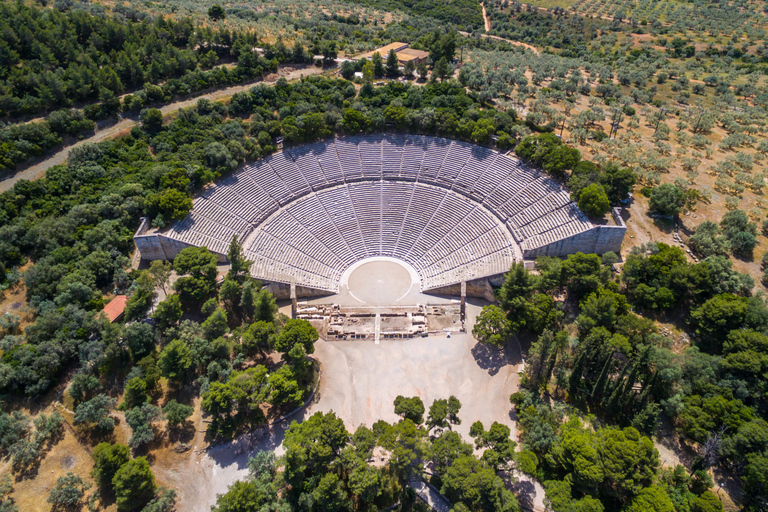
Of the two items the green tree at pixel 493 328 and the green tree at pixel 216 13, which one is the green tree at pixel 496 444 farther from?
the green tree at pixel 216 13

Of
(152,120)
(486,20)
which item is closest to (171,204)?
(152,120)

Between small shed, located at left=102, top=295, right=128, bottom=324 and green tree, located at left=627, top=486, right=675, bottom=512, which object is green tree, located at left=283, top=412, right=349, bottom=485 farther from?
small shed, located at left=102, top=295, right=128, bottom=324

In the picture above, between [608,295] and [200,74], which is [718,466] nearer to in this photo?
[608,295]

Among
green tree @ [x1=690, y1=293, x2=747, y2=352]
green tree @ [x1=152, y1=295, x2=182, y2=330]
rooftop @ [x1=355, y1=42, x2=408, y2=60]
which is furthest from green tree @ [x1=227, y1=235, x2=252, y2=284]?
rooftop @ [x1=355, y1=42, x2=408, y2=60]

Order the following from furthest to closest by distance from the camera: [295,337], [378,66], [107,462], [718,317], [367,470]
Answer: [378,66], [295,337], [718,317], [367,470], [107,462]

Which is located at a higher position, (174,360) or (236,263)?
(236,263)

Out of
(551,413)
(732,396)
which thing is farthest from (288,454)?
(732,396)

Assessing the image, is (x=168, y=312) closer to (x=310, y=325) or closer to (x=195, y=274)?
(x=195, y=274)
